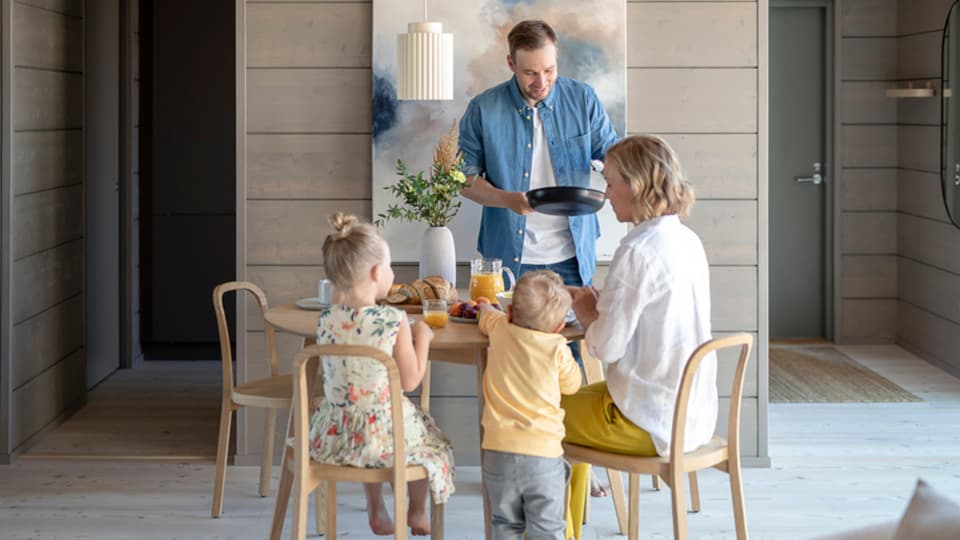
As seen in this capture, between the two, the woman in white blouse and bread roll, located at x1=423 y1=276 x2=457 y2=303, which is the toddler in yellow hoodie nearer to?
the woman in white blouse

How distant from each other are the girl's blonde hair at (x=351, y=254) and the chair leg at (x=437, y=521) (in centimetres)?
65

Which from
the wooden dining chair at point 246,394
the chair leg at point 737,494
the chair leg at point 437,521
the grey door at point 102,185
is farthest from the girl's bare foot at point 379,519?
the grey door at point 102,185

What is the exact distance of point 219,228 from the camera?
7.64 metres

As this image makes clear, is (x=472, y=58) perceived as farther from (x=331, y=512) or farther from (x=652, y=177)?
(x=331, y=512)

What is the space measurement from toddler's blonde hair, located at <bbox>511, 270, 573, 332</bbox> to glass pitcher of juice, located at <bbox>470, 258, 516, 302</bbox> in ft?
1.95

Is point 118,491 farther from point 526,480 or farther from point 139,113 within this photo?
point 139,113

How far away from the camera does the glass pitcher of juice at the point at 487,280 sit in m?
3.94

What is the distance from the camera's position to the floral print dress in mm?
3293

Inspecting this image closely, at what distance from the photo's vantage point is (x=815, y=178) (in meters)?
7.91

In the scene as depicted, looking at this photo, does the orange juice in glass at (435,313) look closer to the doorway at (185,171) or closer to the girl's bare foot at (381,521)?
the girl's bare foot at (381,521)

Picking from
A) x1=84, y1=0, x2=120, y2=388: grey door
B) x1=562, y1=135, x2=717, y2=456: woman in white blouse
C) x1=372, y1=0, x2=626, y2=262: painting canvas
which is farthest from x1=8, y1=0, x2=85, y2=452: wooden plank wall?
→ x1=562, y1=135, x2=717, y2=456: woman in white blouse

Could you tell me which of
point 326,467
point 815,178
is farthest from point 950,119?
point 326,467

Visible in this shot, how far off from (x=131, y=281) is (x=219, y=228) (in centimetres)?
74

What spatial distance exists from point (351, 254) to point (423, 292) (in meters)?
0.63
